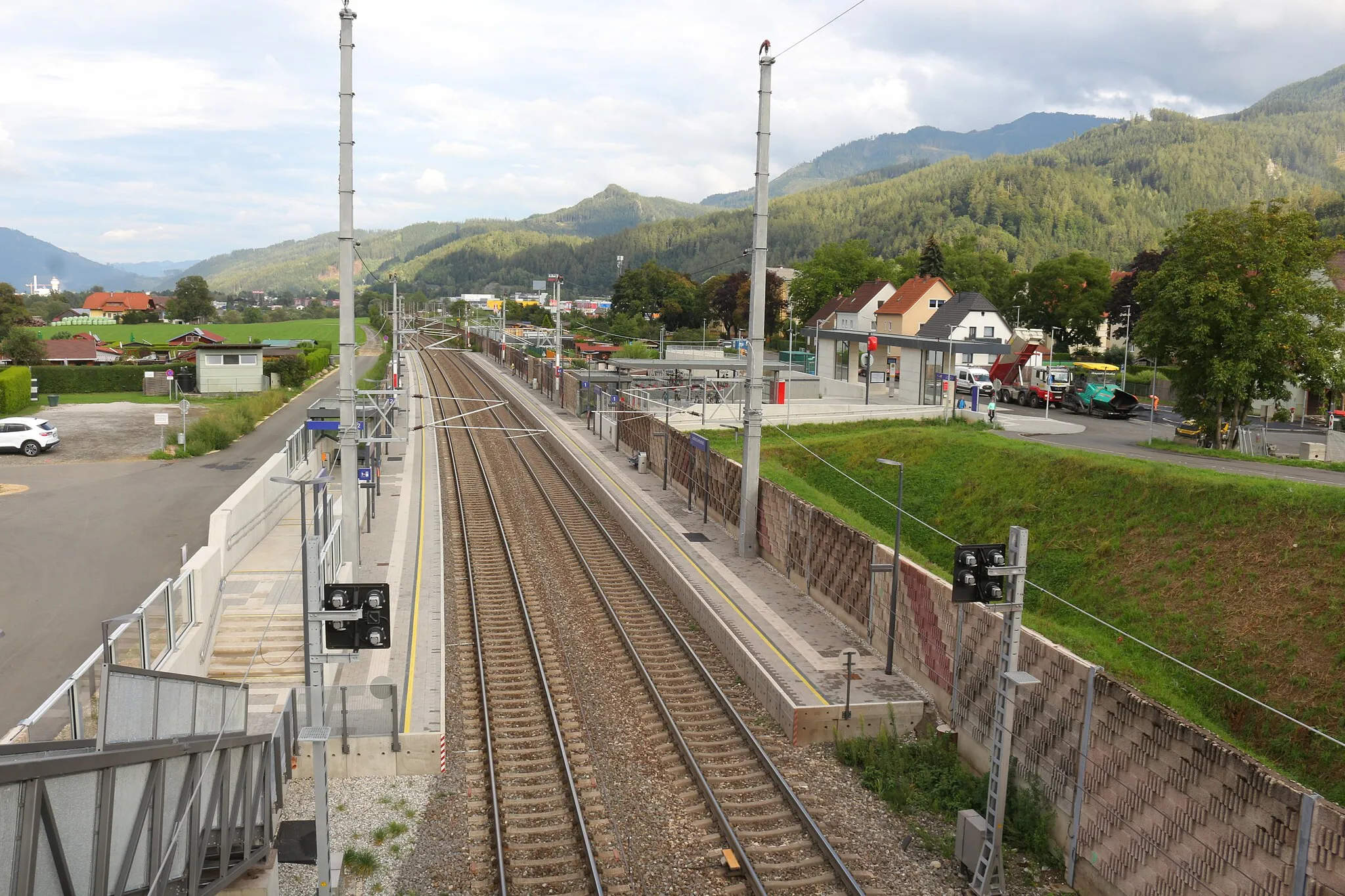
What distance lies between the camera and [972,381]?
52.2 metres

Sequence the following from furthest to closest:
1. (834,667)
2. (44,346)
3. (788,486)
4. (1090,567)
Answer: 1. (44,346)
2. (788,486)
3. (1090,567)
4. (834,667)

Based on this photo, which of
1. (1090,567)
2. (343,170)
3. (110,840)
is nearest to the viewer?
(110,840)

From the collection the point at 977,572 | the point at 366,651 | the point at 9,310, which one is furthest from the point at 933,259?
the point at 977,572

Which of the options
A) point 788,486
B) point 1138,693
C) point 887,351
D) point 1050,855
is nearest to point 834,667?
point 1050,855

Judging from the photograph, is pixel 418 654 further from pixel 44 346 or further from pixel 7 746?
pixel 44 346

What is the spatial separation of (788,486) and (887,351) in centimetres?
3051

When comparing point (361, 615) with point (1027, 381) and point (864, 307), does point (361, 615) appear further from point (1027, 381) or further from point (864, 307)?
point (864, 307)

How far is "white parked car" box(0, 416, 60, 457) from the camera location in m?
45.7

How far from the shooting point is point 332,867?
33.1ft

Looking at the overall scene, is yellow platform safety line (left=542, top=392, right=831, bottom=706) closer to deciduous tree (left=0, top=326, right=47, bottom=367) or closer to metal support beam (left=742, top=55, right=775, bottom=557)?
metal support beam (left=742, top=55, right=775, bottom=557)

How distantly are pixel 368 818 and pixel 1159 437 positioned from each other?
111 feet

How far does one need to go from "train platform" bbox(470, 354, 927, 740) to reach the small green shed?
160 ft

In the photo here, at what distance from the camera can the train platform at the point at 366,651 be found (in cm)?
1394

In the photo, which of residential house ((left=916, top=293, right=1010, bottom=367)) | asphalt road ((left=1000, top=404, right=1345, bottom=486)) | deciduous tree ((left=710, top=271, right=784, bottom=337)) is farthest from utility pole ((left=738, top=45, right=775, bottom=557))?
deciduous tree ((left=710, top=271, right=784, bottom=337))
